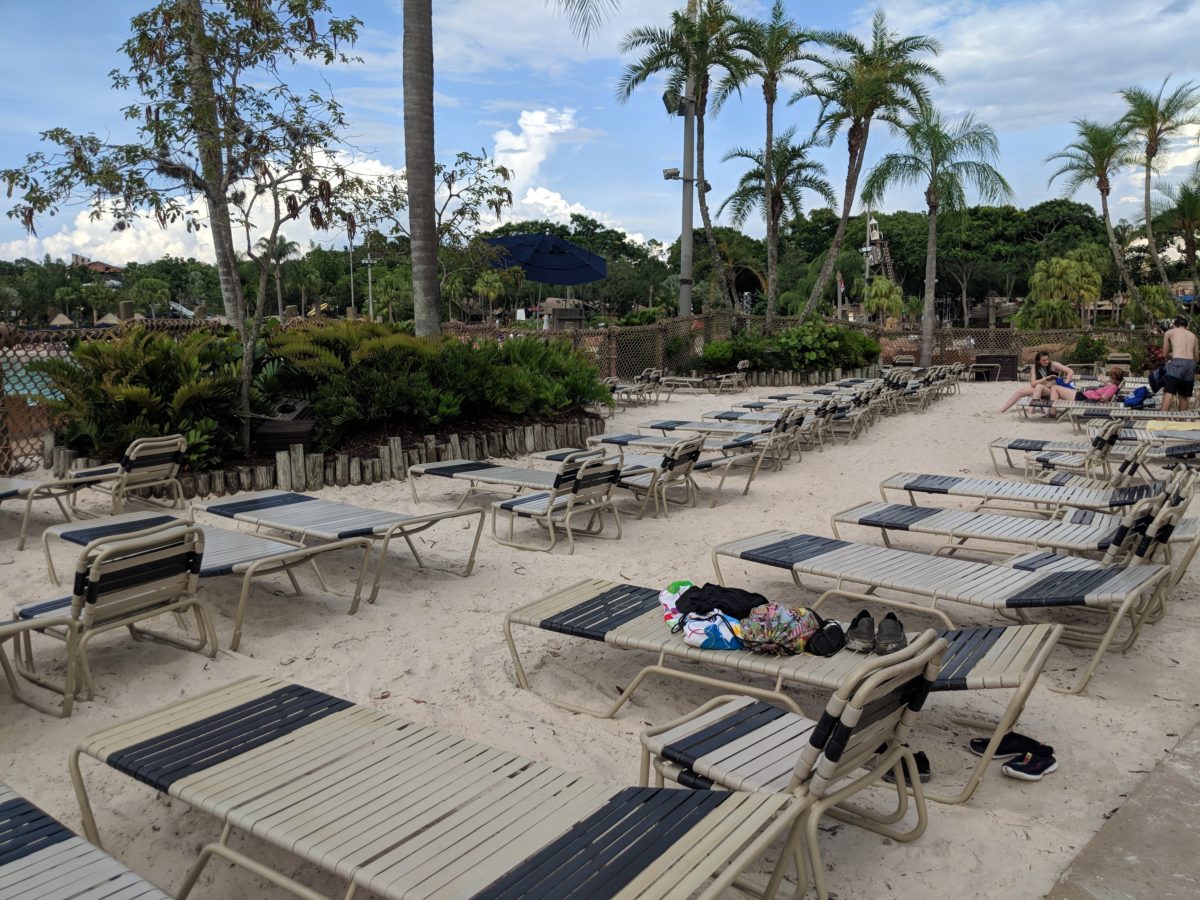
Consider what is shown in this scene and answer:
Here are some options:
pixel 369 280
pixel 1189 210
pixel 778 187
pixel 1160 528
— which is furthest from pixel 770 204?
pixel 369 280

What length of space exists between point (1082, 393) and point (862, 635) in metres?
12.5

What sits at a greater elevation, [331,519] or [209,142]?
[209,142]

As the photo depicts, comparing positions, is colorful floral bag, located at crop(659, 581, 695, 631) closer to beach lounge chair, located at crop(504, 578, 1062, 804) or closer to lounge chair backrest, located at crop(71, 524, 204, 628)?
beach lounge chair, located at crop(504, 578, 1062, 804)

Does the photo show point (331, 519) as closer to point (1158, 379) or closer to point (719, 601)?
point (719, 601)

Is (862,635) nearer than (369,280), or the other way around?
(862,635)

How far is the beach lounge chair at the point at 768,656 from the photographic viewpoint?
3.10 meters

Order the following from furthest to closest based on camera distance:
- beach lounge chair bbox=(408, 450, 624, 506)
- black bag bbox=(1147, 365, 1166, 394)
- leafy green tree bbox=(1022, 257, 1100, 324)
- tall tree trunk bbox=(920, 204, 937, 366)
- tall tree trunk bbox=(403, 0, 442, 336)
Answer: leafy green tree bbox=(1022, 257, 1100, 324) → tall tree trunk bbox=(920, 204, 937, 366) → black bag bbox=(1147, 365, 1166, 394) → tall tree trunk bbox=(403, 0, 442, 336) → beach lounge chair bbox=(408, 450, 624, 506)

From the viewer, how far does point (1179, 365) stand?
40.8ft

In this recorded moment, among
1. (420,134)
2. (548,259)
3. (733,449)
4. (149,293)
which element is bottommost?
(733,449)

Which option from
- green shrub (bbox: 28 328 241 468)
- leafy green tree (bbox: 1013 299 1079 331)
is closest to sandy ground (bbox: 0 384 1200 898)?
green shrub (bbox: 28 328 241 468)

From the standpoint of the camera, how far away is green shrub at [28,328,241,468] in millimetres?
8398

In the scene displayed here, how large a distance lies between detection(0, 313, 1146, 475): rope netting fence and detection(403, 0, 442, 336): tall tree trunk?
151 centimetres

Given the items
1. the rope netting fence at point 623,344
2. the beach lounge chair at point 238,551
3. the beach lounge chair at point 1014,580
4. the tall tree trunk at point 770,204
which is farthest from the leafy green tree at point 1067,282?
the beach lounge chair at point 238,551

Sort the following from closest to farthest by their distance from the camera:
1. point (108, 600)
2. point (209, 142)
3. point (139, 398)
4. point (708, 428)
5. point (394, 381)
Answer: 1. point (108, 600)
2. point (139, 398)
3. point (209, 142)
4. point (394, 381)
5. point (708, 428)
